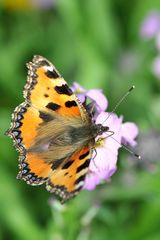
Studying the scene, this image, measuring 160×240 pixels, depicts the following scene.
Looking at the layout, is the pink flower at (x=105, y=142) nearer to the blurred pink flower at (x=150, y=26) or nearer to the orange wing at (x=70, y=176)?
the orange wing at (x=70, y=176)

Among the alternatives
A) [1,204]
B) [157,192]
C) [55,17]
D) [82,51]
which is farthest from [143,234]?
[55,17]

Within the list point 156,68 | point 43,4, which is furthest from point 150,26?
Result: point 43,4

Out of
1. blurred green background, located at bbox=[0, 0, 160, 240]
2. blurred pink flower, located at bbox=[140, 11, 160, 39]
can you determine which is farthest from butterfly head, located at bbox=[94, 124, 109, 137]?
blurred pink flower, located at bbox=[140, 11, 160, 39]

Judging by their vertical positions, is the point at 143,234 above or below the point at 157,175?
below

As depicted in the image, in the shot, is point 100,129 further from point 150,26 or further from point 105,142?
point 150,26

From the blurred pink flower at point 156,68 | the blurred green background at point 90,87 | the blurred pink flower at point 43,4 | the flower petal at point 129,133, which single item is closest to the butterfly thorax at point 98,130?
the flower petal at point 129,133

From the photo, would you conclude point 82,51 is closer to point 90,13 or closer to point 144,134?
point 90,13
